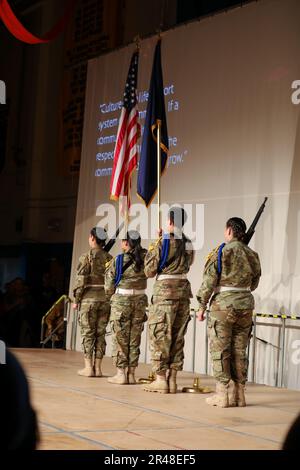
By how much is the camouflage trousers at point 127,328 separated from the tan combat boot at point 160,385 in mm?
594

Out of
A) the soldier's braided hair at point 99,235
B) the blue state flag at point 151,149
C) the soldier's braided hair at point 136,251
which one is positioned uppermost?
the blue state flag at point 151,149

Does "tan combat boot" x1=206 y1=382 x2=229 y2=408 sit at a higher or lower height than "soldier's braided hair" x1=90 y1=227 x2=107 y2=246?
lower

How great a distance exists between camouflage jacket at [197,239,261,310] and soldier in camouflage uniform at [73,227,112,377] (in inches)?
89.1

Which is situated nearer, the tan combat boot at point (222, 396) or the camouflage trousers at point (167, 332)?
the tan combat boot at point (222, 396)

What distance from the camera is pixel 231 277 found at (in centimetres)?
668

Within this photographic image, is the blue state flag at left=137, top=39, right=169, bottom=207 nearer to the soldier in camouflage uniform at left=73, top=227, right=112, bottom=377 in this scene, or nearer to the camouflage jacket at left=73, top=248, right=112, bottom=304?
the soldier in camouflage uniform at left=73, top=227, right=112, bottom=377

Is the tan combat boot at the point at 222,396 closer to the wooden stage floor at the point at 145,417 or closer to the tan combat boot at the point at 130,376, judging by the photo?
the wooden stage floor at the point at 145,417

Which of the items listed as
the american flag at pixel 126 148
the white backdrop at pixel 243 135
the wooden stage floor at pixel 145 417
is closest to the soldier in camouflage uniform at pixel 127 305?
the wooden stage floor at pixel 145 417

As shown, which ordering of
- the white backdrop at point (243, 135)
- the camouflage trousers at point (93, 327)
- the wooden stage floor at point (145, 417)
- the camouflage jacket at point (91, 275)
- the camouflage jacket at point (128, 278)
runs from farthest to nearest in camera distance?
the white backdrop at point (243, 135)
the camouflage jacket at point (91, 275)
the camouflage trousers at point (93, 327)
the camouflage jacket at point (128, 278)
the wooden stage floor at point (145, 417)

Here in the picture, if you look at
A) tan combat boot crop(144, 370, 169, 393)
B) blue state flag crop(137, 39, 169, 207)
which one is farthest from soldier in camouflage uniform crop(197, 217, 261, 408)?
blue state flag crop(137, 39, 169, 207)

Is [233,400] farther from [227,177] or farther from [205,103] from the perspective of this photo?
[205,103]

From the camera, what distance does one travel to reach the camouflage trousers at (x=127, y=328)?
8.05m

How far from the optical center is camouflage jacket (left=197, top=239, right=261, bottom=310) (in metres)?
6.66
